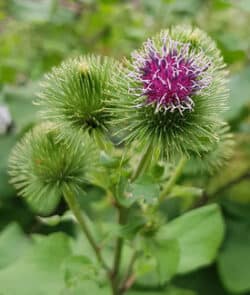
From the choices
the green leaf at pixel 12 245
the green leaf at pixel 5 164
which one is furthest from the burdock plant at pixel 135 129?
the green leaf at pixel 5 164

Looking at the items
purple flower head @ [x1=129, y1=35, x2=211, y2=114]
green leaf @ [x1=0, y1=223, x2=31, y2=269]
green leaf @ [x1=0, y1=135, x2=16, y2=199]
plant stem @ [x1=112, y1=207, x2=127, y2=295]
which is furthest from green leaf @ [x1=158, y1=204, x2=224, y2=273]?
green leaf @ [x1=0, y1=135, x2=16, y2=199]

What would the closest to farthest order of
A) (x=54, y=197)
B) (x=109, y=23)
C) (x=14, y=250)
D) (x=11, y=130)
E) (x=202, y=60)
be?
(x=202, y=60) → (x=54, y=197) → (x=14, y=250) → (x=11, y=130) → (x=109, y=23)

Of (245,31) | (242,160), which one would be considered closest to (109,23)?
(245,31)

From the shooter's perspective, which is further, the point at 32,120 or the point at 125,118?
the point at 32,120

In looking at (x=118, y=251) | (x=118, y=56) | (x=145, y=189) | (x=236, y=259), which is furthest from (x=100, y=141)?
(x=118, y=56)

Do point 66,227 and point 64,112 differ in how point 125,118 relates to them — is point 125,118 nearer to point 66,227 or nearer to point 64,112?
point 64,112

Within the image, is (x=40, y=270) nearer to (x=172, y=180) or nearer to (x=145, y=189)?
(x=172, y=180)

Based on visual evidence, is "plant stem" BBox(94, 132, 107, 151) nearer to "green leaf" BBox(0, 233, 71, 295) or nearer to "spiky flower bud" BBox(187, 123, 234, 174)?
"spiky flower bud" BBox(187, 123, 234, 174)

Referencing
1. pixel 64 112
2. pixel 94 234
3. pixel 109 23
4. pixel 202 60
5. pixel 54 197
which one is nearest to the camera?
pixel 202 60
